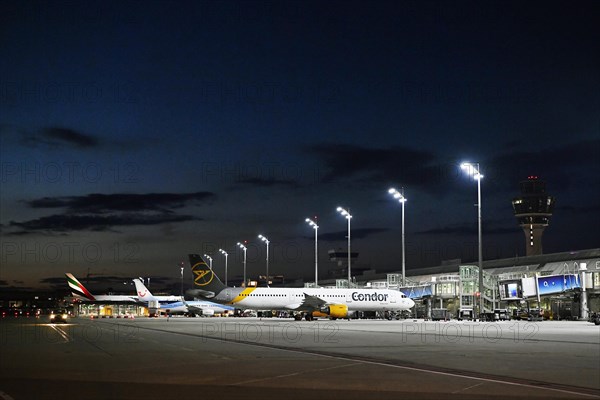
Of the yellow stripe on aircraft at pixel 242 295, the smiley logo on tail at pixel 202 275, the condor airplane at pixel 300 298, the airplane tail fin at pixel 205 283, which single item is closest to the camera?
the condor airplane at pixel 300 298

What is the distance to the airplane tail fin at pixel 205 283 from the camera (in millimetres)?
81875

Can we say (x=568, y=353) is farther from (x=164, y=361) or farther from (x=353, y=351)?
(x=164, y=361)

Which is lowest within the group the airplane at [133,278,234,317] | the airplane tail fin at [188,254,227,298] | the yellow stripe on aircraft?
the airplane at [133,278,234,317]

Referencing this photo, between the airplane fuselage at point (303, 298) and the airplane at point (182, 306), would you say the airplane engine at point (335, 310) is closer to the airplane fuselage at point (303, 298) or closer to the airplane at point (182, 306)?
the airplane fuselage at point (303, 298)

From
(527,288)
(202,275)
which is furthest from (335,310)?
(527,288)

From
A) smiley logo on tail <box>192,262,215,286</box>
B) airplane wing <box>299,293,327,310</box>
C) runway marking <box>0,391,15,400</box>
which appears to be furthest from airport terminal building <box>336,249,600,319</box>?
runway marking <box>0,391,15,400</box>

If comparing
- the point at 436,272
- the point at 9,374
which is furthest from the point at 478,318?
the point at 9,374

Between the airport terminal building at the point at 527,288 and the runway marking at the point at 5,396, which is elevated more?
the airport terminal building at the point at 527,288

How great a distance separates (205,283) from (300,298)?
11.9m

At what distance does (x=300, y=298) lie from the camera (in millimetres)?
80438

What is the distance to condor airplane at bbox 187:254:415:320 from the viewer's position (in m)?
76.6

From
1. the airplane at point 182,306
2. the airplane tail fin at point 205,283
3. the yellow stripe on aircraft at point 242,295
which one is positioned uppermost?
the airplane tail fin at point 205,283

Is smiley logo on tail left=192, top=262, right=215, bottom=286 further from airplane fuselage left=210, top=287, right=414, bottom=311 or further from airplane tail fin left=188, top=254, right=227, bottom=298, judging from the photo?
airplane fuselage left=210, top=287, right=414, bottom=311

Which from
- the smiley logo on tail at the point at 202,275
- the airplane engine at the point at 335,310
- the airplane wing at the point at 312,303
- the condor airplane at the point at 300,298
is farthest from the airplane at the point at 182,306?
the airplane engine at the point at 335,310
